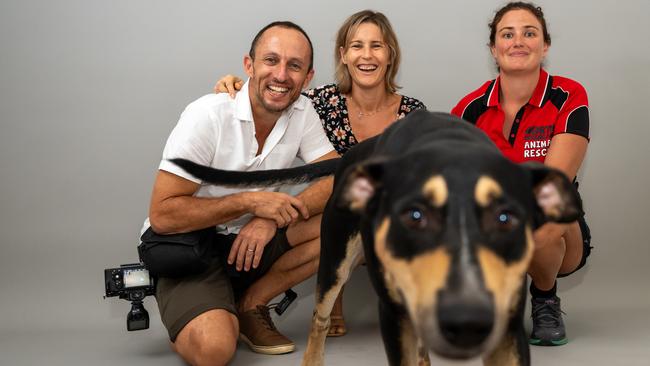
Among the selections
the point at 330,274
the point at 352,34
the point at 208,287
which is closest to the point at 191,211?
the point at 208,287

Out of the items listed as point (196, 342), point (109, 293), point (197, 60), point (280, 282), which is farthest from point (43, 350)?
point (197, 60)

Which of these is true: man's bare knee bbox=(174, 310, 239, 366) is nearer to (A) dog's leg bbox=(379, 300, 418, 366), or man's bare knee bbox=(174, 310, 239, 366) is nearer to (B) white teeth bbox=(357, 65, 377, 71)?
(A) dog's leg bbox=(379, 300, 418, 366)

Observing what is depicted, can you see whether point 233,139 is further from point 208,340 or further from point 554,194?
point 554,194

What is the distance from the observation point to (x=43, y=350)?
12.0 feet

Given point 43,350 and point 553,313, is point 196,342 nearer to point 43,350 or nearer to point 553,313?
point 43,350

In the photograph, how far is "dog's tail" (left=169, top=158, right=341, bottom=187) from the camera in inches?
119

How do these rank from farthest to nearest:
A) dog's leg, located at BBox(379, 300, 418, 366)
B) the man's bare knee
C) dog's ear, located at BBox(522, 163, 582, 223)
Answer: the man's bare knee, dog's leg, located at BBox(379, 300, 418, 366), dog's ear, located at BBox(522, 163, 582, 223)

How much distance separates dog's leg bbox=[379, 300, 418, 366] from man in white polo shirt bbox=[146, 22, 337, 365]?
1128 mm

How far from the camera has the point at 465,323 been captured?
1.61 meters

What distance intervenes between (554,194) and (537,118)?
→ 1.70 m

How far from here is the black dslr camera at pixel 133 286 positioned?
358cm

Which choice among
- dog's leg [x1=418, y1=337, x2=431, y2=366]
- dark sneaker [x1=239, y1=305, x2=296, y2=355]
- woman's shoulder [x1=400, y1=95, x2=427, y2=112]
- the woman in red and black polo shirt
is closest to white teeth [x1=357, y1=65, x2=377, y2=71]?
woman's shoulder [x1=400, y1=95, x2=427, y2=112]

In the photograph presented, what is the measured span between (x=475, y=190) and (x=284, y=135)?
79.4 inches

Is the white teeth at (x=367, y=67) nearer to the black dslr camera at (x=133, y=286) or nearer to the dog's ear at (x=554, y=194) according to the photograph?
the black dslr camera at (x=133, y=286)
